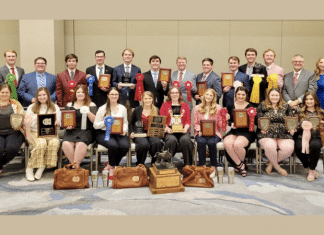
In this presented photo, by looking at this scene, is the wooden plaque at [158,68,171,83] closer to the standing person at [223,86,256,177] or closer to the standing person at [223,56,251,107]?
the standing person at [223,56,251,107]

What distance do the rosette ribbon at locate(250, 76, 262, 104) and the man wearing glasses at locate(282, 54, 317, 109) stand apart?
45 centimetres

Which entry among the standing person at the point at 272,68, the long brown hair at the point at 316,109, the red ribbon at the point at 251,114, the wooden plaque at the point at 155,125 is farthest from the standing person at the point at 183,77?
the long brown hair at the point at 316,109

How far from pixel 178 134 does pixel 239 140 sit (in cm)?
91

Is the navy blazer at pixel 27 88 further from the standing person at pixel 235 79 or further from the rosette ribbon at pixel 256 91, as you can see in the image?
the rosette ribbon at pixel 256 91

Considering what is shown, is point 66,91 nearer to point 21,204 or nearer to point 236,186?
→ point 21,204

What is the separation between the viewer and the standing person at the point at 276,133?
176 inches

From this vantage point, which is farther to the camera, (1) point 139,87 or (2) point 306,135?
(1) point 139,87

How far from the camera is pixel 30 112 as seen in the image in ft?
14.8

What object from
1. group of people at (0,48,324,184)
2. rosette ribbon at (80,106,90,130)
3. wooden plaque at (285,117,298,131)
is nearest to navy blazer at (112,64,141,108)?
group of people at (0,48,324,184)

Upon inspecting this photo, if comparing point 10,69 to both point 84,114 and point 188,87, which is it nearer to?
point 84,114

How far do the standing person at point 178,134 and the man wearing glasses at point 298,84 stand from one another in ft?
5.62

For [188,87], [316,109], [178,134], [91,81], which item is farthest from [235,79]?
[91,81]

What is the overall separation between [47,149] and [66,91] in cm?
117

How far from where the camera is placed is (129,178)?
12.9ft
